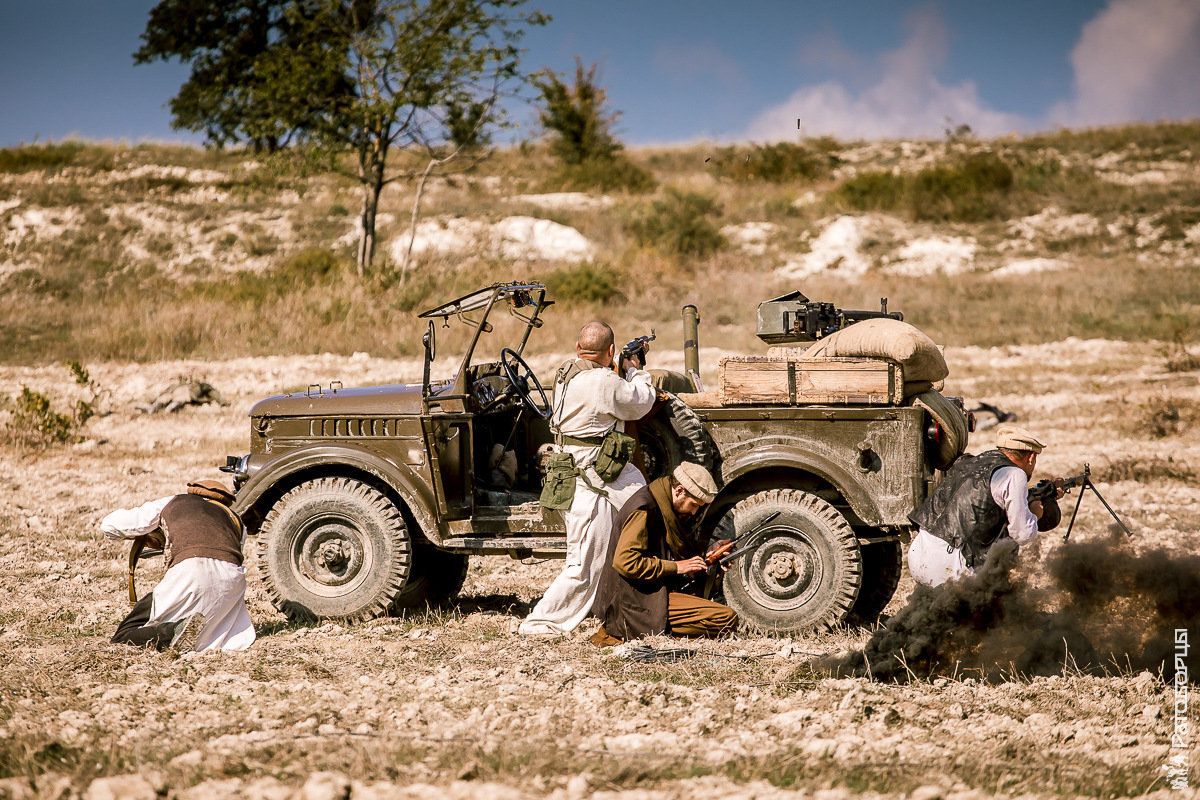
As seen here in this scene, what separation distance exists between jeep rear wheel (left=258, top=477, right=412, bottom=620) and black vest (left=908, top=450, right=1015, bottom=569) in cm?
312

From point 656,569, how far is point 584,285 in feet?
53.2

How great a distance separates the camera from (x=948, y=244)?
85.7 ft

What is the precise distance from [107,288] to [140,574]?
17852 mm

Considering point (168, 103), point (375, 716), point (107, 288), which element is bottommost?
point (375, 716)

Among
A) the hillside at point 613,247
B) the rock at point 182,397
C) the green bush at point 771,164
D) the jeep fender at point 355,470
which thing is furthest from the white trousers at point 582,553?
the green bush at point 771,164

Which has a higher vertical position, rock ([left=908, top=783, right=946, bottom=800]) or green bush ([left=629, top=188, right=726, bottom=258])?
green bush ([left=629, top=188, right=726, bottom=258])

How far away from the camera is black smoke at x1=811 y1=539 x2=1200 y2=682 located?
17.4 ft

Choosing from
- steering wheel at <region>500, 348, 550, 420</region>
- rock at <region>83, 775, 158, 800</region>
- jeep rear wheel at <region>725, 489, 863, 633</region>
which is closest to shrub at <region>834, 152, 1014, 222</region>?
steering wheel at <region>500, 348, 550, 420</region>

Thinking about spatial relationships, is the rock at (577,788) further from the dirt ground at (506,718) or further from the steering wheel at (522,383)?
the steering wheel at (522,383)

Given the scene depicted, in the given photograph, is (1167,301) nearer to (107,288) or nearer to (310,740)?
(310,740)

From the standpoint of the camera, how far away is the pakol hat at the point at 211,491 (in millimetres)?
6285

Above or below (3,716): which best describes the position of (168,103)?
above

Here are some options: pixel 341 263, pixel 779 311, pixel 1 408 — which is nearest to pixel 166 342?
pixel 1 408

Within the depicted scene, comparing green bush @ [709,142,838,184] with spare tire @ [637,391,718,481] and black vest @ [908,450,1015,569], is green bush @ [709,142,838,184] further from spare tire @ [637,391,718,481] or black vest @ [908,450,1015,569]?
black vest @ [908,450,1015,569]
